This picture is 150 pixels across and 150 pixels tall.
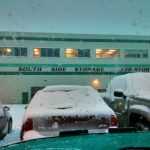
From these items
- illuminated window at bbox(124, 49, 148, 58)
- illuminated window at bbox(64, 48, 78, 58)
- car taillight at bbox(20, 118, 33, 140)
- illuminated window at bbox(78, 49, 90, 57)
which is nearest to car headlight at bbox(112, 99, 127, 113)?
car taillight at bbox(20, 118, 33, 140)

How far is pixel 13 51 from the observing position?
4666 cm

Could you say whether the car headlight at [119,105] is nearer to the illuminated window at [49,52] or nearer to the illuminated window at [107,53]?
the illuminated window at [49,52]

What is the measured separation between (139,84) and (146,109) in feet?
6.93

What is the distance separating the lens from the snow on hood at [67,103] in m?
7.96

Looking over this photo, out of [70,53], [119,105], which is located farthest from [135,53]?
[119,105]

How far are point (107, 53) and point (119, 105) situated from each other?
36.9m

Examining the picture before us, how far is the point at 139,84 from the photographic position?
11.2 m

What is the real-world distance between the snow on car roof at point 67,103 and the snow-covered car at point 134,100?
948 mm

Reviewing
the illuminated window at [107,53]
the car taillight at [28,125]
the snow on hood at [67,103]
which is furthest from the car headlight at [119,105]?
the illuminated window at [107,53]

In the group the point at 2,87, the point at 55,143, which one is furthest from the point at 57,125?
the point at 2,87

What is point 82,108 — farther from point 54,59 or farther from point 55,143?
point 54,59

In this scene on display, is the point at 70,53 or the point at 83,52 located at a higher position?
the point at 83,52

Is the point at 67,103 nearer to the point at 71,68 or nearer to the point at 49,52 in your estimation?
the point at 71,68

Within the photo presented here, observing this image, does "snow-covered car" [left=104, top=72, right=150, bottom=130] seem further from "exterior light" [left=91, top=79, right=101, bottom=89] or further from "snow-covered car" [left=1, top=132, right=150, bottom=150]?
"exterior light" [left=91, top=79, right=101, bottom=89]
